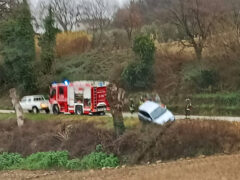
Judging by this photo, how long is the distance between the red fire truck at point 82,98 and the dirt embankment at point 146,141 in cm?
712

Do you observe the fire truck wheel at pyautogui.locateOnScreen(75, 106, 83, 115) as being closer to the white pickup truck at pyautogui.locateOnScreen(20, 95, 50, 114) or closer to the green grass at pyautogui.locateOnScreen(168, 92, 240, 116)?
the white pickup truck at pyautogui.locateOnScreen(20, 95, 50, 114)

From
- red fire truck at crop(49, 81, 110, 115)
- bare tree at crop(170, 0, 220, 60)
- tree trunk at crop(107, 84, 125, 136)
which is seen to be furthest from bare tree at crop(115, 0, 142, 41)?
tree trunk at crop(107, 84, 125, 136)

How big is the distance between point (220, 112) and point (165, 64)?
8.61 meters

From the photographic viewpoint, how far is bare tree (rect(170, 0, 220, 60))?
122ft

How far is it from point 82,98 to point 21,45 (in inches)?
614

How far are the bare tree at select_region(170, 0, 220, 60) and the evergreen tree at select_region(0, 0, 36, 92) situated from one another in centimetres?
1511

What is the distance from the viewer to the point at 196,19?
126 feet

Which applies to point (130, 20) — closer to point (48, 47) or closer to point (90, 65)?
point (90, 65)

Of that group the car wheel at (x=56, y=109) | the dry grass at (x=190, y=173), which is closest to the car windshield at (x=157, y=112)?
the dry grass at (x=190, y=173)

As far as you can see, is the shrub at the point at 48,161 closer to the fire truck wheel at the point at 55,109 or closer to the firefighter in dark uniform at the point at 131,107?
the firefighter in dark uniform at the point at 131,107

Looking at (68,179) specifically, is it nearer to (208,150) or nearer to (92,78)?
(208,150)

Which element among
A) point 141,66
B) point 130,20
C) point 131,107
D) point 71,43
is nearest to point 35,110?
point 131,107

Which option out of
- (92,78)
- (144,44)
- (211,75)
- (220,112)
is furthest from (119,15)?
(220,112)

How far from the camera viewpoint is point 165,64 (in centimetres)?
3838
